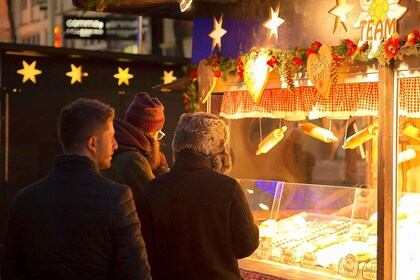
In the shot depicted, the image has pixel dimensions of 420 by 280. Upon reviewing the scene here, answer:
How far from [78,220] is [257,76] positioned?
3.33 m

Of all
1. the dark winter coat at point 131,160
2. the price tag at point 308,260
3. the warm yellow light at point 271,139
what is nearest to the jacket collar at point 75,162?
the dark winter coat at point 131,160

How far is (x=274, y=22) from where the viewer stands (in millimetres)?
6387

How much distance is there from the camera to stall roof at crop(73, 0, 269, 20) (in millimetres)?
7102

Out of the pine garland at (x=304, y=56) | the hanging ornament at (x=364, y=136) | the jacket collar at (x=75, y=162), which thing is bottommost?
the jacket collar at (x=75, y=162)

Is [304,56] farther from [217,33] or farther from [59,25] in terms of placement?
[59,25]

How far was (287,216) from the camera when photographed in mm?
6422

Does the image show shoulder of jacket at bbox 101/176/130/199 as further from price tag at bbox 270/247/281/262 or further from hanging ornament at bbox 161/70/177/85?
hanging ornament at bbox 161/70/177/85

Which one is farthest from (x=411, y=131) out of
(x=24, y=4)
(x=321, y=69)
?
(x=24, y=4)

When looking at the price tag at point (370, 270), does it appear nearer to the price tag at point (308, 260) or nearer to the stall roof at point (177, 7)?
the price tag at point (308, 260)

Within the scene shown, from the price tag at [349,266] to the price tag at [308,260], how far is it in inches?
10.7

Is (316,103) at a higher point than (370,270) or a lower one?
higher

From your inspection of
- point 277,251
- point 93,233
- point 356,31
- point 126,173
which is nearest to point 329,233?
point 277,251

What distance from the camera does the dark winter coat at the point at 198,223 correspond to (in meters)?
3.96

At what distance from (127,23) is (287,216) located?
10.7 metres
